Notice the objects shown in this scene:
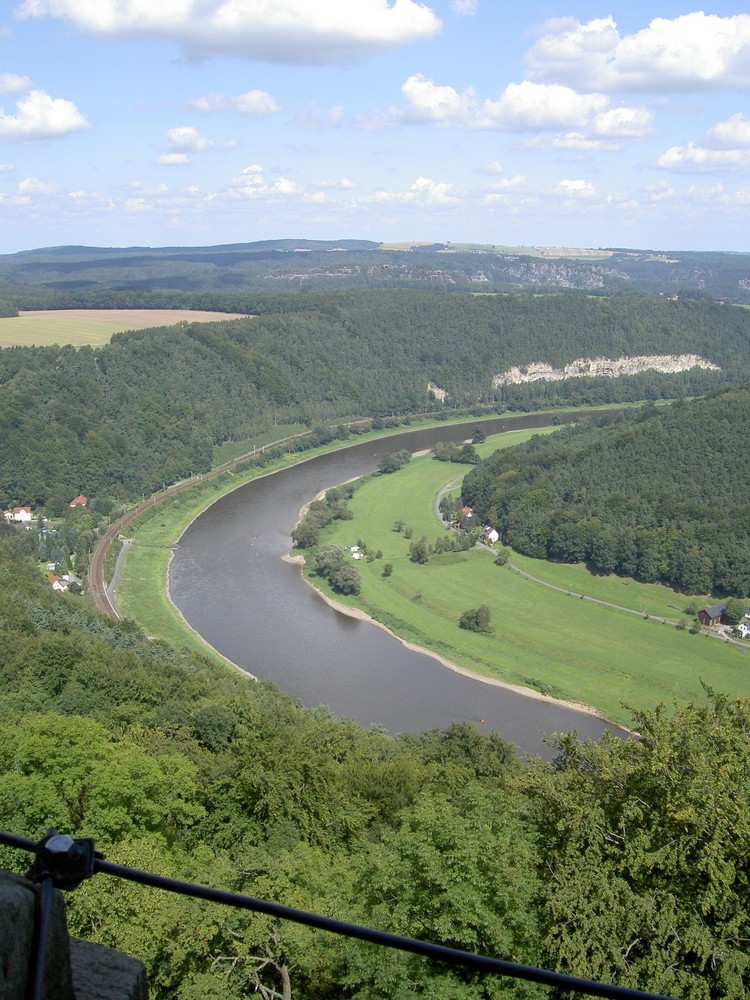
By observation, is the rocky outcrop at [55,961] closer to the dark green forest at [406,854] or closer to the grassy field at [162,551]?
the dark green forest at [406,854]

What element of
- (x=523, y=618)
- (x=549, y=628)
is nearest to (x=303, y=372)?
(x=523, y=618)

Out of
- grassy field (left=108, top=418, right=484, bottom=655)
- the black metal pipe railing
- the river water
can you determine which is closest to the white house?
grassy field (left=108, top=418, right=484, bottom=655)

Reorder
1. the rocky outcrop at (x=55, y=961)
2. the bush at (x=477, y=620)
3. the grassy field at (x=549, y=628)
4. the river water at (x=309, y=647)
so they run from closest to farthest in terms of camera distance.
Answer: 1. the rocky outcrop at (x=55, y=961)
2. the river water at (x=309, y=647)
3. the grassy field at (x=549, y=628)
4. the bush at (x=477, y=620)

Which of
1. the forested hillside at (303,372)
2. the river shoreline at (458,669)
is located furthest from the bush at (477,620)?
the forested hillside at (303,372)

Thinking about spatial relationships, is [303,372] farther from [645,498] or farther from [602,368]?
[645,498]

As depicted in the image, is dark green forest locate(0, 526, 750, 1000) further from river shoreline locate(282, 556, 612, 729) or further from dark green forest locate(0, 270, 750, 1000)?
river shoreline locate(282, 556, 612, 729)

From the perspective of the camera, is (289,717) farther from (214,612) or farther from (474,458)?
(474,458)
